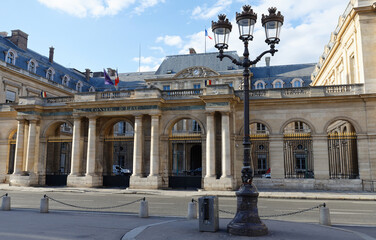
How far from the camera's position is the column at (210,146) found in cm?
2448

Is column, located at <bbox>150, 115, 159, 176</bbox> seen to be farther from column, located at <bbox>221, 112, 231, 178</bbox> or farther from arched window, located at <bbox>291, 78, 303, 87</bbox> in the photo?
arched window, located at <bbox>291, 78, 303, 87</bbox>

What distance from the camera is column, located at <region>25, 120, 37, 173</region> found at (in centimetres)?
2891

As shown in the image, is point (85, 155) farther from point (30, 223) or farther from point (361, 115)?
point (361, 115)

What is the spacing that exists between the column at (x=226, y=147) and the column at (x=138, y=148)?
6656 millimetres

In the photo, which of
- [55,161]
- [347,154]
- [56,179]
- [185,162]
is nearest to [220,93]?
[347,154]

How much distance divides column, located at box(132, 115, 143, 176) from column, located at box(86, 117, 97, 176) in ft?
12.0

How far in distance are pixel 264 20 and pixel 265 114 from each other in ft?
55.6

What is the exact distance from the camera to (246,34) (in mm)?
10078

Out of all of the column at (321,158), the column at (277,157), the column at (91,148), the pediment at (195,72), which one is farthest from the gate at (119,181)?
the pediment at (195,72)

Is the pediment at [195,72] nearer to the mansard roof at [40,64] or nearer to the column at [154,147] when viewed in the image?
the mansard roof at [40,64]

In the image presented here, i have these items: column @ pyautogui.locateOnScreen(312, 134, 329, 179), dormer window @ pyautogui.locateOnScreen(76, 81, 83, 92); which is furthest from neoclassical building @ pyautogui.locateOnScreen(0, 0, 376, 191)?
dormer window @ pyautogui.locateOnScreen(76, 81, 83, 92)

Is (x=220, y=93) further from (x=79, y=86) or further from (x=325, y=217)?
(x=79, y=86)

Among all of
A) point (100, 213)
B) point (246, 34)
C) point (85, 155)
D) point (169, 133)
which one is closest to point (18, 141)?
point (85, 155)

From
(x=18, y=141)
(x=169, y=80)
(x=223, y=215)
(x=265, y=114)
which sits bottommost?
(x=223, y=215)
